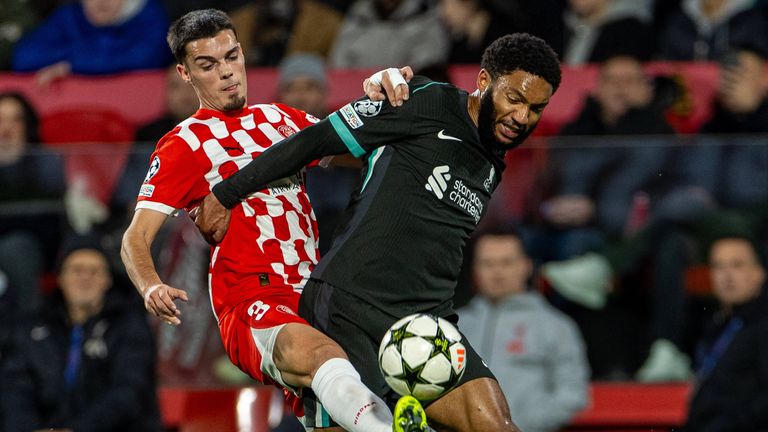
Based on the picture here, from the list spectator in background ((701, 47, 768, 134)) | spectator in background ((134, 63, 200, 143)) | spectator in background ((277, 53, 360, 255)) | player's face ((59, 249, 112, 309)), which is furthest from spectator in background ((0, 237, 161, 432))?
spectator in background ((701, 47, 768, 134))

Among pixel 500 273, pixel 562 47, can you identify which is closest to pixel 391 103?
pixel 500 273

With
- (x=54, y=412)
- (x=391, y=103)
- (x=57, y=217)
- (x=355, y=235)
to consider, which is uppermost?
(x=391, y=103)

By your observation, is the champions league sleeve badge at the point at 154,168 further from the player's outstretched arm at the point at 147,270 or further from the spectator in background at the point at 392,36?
the spectator in background at the point at 392,36

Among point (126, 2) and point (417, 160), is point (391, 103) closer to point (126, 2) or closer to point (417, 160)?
point (417, 160)

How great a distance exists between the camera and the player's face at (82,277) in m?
7.70

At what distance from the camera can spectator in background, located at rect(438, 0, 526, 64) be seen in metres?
9.05

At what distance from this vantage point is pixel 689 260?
7.52 meters

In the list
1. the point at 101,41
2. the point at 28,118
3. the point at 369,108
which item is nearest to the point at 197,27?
the point at 369,108

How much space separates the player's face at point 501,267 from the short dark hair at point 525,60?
112 inches

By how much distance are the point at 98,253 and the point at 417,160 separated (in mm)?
3483

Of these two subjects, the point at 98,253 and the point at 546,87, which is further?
the point at 98,253

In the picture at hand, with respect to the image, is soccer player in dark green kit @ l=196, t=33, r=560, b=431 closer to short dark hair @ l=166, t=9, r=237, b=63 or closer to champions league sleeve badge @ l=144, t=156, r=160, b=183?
champions league sleeve badge @ l=144, t=156, r=160, b=183

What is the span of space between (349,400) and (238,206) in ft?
3.21

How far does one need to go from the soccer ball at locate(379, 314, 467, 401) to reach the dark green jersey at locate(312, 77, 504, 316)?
37cm
